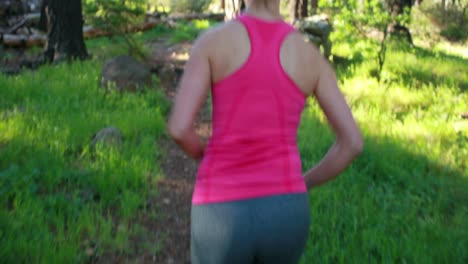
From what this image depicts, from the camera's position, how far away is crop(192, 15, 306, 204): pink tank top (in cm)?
→ 142

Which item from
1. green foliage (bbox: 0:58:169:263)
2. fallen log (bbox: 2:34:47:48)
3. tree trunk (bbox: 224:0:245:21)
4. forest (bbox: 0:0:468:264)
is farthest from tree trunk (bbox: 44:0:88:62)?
tree trunk (bbox: 224:0:245:21)

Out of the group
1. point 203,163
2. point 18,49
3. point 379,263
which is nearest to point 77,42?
point 18,49

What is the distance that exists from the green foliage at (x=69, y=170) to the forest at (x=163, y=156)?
15 mm

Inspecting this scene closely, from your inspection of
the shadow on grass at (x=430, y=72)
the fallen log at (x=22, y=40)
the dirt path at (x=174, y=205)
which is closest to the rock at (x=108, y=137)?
the dirt path at (x=174, y=205)

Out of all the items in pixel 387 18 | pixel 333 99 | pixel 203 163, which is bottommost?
pixel 387 18

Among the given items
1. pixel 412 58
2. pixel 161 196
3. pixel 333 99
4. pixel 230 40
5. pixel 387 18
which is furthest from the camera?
pixel 412 58

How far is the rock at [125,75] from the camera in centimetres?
729

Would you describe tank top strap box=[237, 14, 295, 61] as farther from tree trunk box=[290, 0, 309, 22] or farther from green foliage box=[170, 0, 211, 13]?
green foliage box=[170, 0, 211, 13]

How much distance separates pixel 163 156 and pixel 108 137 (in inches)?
26.5

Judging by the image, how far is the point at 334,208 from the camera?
3979mm

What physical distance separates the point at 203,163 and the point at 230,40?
418 mm

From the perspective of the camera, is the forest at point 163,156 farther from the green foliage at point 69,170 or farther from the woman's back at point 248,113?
the woman's back at point 248,113

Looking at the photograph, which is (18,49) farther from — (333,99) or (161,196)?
(333,99)

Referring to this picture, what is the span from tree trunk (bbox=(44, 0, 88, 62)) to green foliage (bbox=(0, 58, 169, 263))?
228cm
